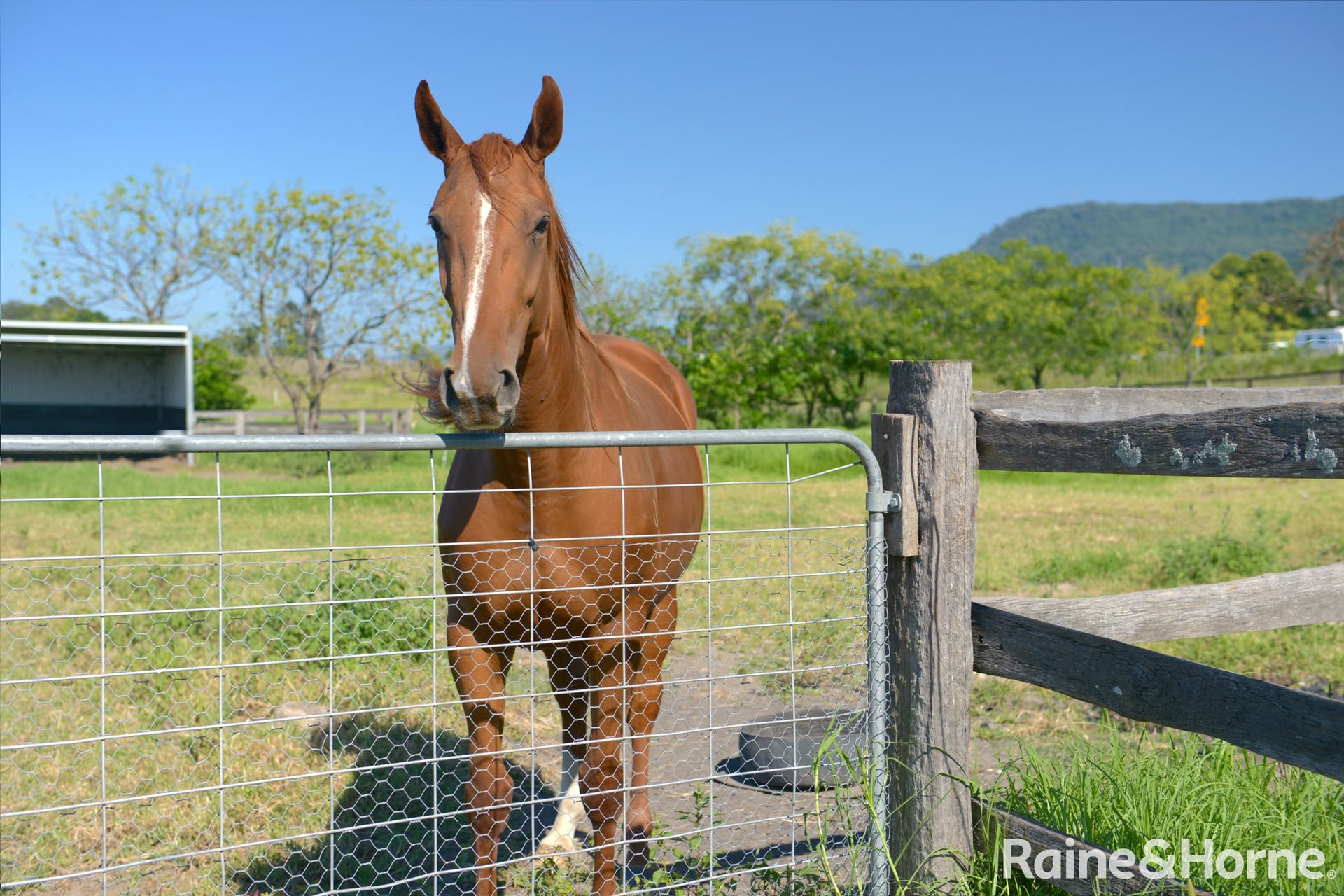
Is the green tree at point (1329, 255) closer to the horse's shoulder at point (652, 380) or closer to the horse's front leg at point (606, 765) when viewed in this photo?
the horse's shoulder at point (652, 380)

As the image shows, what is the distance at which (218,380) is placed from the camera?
3494 cm

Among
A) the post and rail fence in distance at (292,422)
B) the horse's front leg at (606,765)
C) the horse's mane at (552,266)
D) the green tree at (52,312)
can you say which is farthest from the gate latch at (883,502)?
the green tree at (52,312)

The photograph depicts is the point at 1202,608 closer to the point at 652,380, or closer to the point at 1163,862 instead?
the point at 1163,862

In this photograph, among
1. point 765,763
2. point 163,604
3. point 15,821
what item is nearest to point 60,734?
point 15,821

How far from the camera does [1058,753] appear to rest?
3.87 meters

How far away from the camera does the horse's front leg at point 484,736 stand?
2.60 m

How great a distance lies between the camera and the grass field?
2875 mm

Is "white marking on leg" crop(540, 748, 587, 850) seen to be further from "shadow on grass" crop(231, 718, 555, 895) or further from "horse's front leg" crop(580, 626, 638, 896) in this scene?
"horse's front leg" crop(580, 626, 638, 896)

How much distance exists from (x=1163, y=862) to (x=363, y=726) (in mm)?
3675

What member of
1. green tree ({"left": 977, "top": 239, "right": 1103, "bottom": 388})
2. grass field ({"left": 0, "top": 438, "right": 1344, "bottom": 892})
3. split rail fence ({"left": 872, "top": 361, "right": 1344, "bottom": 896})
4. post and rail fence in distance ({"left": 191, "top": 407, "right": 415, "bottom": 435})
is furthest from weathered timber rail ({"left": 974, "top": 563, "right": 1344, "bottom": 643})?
green tree ({"left": 977, "top": 239, "right": 1103, "bottom": 388})

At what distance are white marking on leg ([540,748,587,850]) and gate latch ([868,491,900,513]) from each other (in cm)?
166

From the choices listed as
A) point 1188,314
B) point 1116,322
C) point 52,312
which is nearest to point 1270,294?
point 1188,314

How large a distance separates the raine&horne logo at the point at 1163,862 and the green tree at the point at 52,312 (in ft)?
105

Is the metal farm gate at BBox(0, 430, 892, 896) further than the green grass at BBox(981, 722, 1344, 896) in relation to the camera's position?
No
